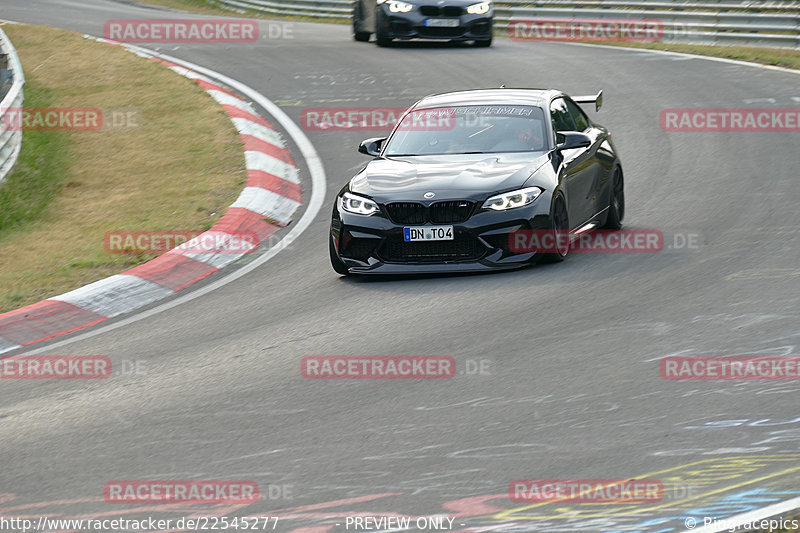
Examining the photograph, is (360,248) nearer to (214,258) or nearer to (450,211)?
(450,211)

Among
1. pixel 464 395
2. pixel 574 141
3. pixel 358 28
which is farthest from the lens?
pixel 358 28

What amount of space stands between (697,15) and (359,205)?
54.0 feet

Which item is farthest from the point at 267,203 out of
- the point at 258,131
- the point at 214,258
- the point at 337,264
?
the point at 258,131

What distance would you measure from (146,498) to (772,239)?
6544 mm

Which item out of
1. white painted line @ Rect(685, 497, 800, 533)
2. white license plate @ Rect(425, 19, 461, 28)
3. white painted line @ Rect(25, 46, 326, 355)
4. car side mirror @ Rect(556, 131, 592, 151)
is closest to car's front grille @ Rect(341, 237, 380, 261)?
white painted line @ Rect(25, 46, 326, 355)

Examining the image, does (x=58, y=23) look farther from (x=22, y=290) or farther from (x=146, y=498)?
(x=146, y=498)

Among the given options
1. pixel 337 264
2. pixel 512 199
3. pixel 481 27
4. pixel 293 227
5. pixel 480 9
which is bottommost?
pixel 293 227

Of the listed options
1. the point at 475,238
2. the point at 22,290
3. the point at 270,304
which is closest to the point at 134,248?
the point at 22,290

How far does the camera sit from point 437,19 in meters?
23.8

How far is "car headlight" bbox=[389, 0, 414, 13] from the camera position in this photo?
78.0 ft

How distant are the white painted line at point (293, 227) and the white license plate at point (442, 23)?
14.8 ft

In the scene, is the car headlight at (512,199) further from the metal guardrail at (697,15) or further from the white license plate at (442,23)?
the metal guardrail at (697,15)

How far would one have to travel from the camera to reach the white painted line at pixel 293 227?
930 cm

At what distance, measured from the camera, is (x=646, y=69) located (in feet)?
68.8
